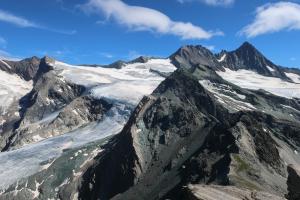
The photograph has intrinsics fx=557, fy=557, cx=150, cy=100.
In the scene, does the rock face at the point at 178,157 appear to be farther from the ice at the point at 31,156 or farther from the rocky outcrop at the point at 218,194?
the rocky outcrop at the point at 218,194

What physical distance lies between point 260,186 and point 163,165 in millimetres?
37228

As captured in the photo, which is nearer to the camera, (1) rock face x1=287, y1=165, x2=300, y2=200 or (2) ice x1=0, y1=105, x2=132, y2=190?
(1) rock face x1=287, y1=165, x2=300, y2=200

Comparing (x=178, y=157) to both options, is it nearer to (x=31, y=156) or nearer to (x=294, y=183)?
(x=31, y=156)

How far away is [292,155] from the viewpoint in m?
132

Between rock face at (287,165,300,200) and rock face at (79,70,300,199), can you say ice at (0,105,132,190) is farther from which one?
rock face at (287,165,300,200)

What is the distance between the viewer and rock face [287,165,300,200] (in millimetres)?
33531

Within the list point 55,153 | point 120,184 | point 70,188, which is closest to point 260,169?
point 120,184

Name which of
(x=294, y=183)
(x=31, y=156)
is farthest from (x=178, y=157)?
(x=294, y=183)

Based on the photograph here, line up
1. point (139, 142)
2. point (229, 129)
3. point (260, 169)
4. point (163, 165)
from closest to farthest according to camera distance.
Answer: point (260, 169), point (229, 129), point (163, 165), point (139, 142)

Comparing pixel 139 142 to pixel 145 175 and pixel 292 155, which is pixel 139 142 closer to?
pixel 145 175

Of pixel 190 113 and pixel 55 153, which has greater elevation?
pixel 190 113

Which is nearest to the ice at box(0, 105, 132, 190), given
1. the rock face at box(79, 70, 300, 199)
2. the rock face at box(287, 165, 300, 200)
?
the rock face at box(79, 70, 300, 199)

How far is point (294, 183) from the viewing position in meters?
33.8

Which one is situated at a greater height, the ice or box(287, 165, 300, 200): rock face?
box(287, 165, 300, 200): rock face
